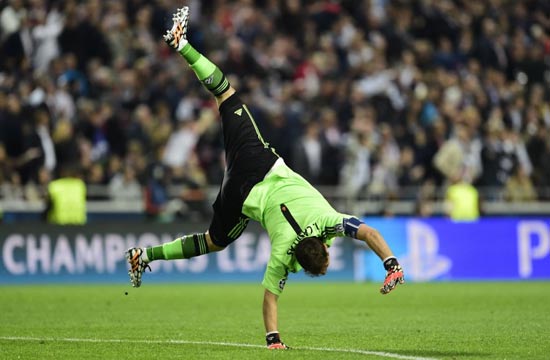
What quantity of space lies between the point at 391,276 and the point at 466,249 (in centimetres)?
1402

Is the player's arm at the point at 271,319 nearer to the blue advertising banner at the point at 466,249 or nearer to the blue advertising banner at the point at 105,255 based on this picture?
the blue advertising banner at the point at 105,255

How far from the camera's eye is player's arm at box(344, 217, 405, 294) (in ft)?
31.8

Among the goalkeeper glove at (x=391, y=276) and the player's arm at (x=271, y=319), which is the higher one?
the goalkeeper glove at (x=391, y=276)

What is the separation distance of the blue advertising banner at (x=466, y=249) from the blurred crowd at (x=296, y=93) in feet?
4.40

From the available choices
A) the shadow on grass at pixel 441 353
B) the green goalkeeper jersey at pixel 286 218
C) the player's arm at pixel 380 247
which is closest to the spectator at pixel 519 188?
the green goalkeeper jersey at pixel 286 218

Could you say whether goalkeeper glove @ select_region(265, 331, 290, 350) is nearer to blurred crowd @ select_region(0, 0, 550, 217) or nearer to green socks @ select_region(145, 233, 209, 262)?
green socks @ select_region(145, 233, 209, 262)

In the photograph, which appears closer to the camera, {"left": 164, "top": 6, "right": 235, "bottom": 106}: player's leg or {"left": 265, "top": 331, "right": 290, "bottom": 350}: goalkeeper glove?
{"left": 265, "top": 331, "right": 290, "bottom": 350}: goalkeeper glove

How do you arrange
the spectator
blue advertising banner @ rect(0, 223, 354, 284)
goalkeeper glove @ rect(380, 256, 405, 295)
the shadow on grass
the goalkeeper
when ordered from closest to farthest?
goalkeeper glove @ rect(380, 256, 405, 295), the shadow on grass, the goalkeeper, blue advertising banner @ rect(0, 223, 354, 284), the spectator

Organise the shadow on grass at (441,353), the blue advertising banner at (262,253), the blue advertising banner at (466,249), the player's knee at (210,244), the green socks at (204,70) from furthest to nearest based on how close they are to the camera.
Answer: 1. the blue advertising banner at (466,249)
2. the blue advertising banner at (262,253)
3. the player's knee at (210,244)
4. the green socks at (204,70)
5. the shadow on grass at (441,353)

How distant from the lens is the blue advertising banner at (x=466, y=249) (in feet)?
75.4

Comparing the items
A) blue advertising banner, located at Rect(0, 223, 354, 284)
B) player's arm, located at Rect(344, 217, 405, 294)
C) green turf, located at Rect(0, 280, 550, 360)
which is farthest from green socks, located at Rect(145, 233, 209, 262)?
blue advertising banner, located at Rect(0, 223, 354, 284)

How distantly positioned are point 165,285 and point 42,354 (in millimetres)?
11500

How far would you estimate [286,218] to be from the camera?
34.1 ft

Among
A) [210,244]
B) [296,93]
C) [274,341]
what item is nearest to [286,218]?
[274,341]
